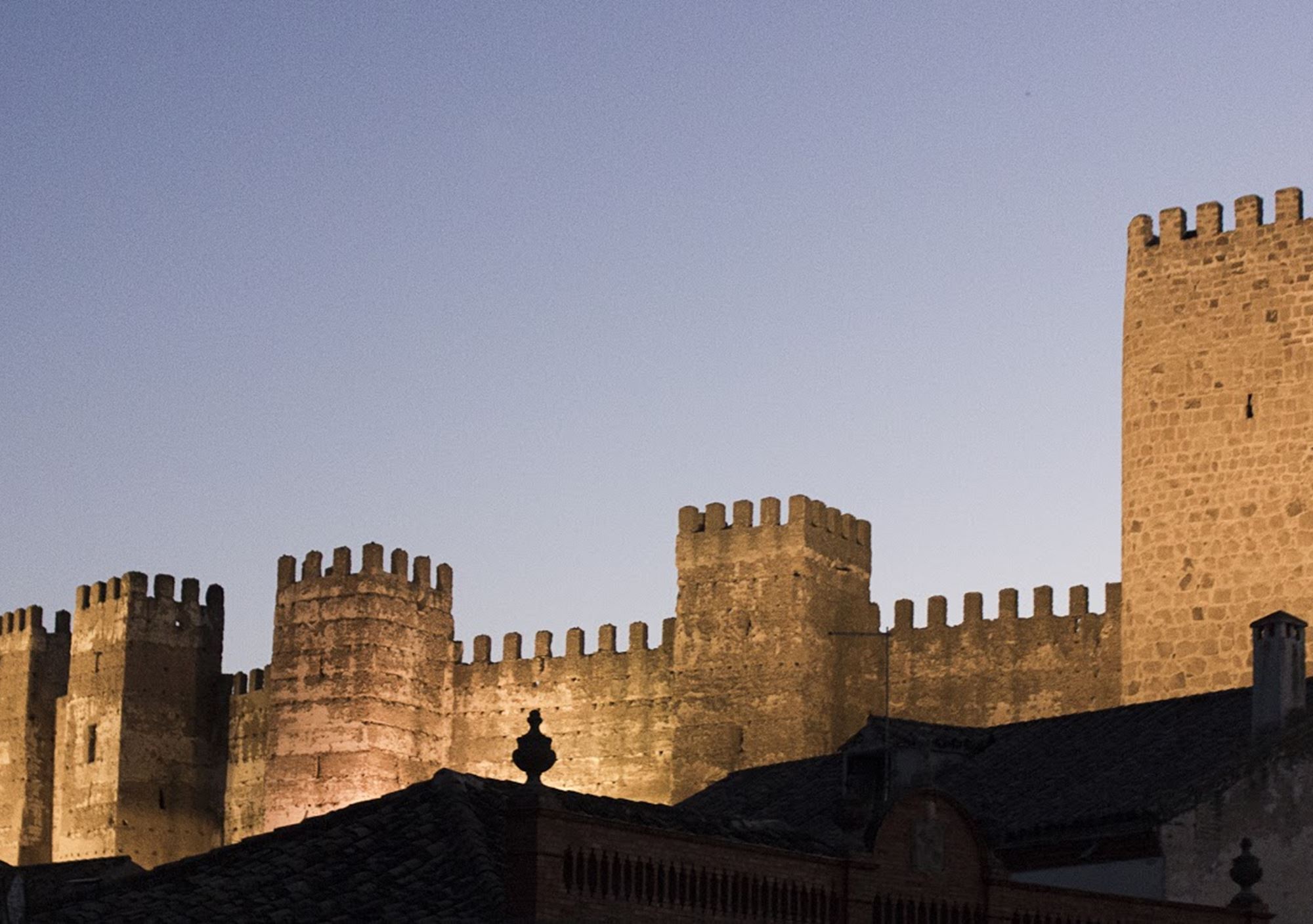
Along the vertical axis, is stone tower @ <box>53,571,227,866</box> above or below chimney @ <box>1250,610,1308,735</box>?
above

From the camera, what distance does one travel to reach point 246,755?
60.5m

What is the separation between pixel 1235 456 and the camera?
4169cm

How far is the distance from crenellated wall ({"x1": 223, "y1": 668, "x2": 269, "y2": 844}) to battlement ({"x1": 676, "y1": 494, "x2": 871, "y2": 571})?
10.6m

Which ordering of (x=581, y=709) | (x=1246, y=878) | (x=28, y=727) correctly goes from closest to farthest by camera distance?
(x=1246, y=878), (x=581, y=709), (x=28, y=727)

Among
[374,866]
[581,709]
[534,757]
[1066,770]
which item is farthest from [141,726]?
[534,757]

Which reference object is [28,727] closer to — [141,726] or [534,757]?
[141,726]

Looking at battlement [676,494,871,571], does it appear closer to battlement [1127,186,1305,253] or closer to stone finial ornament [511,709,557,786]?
battlement [1127,186,1305,253]

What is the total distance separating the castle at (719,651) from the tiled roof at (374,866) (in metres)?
15.3

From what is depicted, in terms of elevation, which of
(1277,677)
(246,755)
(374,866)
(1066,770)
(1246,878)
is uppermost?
(246,755)

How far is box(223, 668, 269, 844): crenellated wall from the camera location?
5972 cm

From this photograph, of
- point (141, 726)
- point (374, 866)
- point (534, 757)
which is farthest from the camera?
point (141, 726)

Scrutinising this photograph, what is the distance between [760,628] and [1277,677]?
61.7ft

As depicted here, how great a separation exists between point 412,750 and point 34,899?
95.7 feet

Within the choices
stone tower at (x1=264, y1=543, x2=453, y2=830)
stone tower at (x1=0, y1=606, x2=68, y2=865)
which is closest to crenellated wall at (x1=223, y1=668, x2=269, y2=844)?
stone tower at (x1=264, y1=543, x2=453, y2=830)
